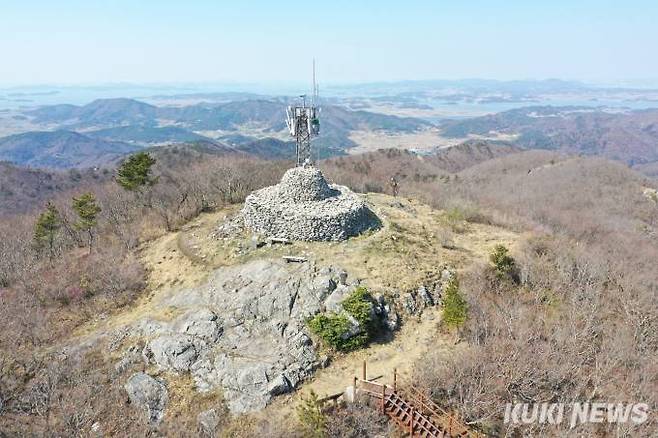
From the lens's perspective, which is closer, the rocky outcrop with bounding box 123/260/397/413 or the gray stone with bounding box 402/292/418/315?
the rocky outcrop with bounding box 123/260/397/413

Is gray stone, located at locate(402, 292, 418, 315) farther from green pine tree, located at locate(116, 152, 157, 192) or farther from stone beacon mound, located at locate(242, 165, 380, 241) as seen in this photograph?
green pine tree, located at locate(116, 152, 157, 192)

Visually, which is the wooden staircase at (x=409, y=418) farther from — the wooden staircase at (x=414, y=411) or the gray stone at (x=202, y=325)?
the gray stone at (x=202, y=325)

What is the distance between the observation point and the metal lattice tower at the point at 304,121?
93.6 feet

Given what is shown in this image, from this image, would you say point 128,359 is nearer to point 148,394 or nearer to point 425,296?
point 148,394

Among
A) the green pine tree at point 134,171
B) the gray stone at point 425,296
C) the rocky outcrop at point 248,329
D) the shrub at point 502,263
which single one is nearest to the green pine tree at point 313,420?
the rocky outcrop at point 248,329

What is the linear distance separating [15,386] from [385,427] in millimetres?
16079

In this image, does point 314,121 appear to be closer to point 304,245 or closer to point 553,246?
point 304,245

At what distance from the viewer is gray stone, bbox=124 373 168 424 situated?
1788cm

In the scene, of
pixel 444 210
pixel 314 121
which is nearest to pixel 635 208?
pixel 444 210

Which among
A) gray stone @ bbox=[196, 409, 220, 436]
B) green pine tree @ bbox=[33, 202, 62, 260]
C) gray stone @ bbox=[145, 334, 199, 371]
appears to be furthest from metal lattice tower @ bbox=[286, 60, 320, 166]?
green pine tree @ bbox=[33, 202, 62, 260]

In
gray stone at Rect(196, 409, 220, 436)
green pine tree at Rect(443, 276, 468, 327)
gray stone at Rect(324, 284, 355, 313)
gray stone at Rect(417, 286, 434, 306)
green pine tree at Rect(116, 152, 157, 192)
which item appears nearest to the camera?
gray stone at Rect(196, 409, 220, 436)

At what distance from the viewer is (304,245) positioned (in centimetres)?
2627

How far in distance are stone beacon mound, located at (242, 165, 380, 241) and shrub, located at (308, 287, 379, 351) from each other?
6005 mm

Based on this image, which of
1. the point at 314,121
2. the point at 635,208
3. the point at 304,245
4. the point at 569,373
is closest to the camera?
Answer: the point at 569,373
